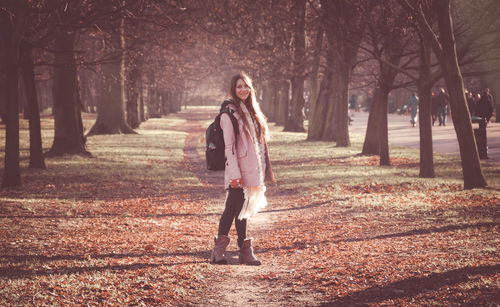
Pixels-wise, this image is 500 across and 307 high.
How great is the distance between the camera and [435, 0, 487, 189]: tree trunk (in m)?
11.1

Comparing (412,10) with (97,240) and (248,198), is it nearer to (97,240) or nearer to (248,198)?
(248,198)

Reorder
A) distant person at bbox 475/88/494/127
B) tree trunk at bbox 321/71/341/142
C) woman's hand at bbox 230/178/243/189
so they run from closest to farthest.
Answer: woman's hand at bbox 230/178/243/189
distant person at bbox 475/88/494/127
tree trunk at bbox 321/71/341/142

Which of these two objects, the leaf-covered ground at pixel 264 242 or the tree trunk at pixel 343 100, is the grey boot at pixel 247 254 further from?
the tree trunk at pixel 343 100

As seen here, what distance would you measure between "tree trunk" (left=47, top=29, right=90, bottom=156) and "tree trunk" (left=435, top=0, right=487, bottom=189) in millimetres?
12082

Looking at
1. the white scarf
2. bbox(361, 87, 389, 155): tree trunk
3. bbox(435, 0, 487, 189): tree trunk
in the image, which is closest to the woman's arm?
the white scarf

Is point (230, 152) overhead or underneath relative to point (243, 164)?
overhead

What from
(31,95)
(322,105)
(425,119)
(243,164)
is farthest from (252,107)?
(322,105)

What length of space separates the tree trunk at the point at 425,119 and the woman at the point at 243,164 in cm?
818

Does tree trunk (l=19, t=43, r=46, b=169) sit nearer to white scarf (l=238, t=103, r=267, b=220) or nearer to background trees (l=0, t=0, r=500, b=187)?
background trees (l=0, t=0, r=500, b=187)

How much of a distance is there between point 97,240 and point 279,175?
330 inches

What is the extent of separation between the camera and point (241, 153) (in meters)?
5.87

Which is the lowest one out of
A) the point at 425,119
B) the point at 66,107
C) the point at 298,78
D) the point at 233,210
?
the point at 233,210

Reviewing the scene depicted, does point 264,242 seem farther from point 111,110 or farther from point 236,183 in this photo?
point 111,110

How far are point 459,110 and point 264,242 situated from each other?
228 inches
